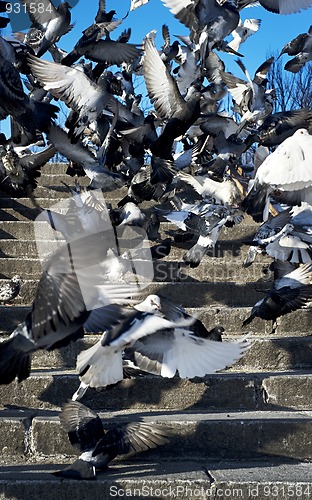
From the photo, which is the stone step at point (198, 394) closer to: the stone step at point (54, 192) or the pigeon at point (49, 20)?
the pigeon at point (49, 20)

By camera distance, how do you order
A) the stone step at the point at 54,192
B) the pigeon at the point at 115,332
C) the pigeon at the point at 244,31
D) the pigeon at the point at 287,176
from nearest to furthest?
the pigeon at the point at 115,332, the pigeon at the point at 287,176, the stone step at the point at 54,192, the pigeon at the point at 244,31

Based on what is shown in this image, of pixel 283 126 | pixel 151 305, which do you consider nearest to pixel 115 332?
pixel 151 305

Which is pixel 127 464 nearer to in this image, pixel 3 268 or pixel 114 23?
pixel 3 268

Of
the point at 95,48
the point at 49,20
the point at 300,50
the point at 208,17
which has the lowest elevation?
the point at 300,50

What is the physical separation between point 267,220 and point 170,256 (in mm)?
1169

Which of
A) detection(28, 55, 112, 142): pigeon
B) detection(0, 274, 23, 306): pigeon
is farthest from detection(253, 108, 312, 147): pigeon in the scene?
detection(0, 274, 23, 306): pigeon

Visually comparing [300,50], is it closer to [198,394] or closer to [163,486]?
[198,394]

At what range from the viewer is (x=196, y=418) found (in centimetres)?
416

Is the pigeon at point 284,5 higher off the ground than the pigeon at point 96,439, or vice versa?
the pigeon at point 284,5

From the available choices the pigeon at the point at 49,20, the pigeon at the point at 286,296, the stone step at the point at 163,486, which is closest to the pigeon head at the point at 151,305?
the stone step at the point at 163,486

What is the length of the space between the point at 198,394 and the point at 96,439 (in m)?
0.93

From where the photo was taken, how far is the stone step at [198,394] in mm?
4449

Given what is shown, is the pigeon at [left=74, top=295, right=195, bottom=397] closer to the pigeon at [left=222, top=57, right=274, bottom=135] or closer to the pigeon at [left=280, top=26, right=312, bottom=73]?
the pigeon at [left=222, top=57, right=274, bottom=135]

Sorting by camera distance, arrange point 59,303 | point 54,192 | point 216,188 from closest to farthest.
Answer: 1. point 59,303
2. point 216,188
3. point 54,192
